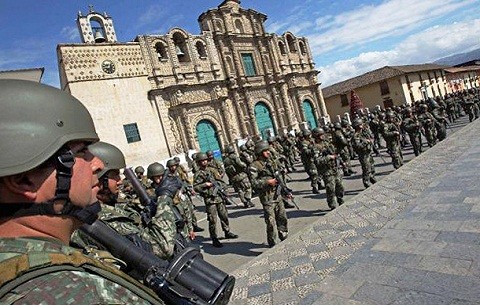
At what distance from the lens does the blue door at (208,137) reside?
22.3m

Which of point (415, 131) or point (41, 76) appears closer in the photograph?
point (41, 76)

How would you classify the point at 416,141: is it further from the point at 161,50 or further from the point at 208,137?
the point at 161,50

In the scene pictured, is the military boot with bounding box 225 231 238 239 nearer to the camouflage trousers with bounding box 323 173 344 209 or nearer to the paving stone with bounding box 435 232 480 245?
the camouflage trousers with bounding box 323 173 344 209

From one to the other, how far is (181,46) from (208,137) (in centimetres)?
697

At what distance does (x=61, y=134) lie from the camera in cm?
131

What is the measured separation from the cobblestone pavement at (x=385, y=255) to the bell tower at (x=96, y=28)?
1867 centimetres

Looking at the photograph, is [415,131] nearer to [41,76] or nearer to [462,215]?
[462,215]

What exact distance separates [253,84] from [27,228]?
2564 cm

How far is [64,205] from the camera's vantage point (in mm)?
1241

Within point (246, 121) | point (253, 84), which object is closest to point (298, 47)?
point (253, 84)

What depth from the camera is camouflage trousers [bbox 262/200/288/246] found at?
6.00 meters

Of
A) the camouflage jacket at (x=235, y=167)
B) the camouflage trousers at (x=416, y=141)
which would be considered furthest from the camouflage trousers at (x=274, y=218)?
the camouflage trousers at (x=416, y=141)

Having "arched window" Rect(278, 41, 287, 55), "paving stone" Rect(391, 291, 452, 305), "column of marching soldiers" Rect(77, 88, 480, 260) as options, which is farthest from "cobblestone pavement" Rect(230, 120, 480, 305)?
"arched window" Rect(278, 41, 287, 55)

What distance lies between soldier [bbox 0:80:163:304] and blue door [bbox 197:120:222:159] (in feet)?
68.3
